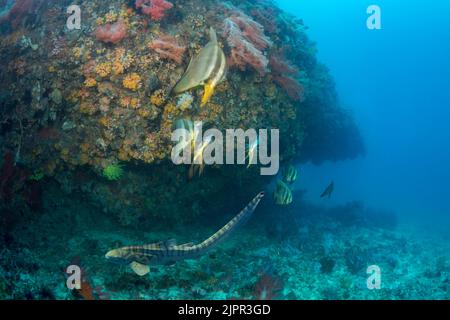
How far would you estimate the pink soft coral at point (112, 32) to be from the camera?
6430 millimetres

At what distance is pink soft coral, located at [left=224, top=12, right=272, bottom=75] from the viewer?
6.81m

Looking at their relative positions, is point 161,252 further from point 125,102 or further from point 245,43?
point 245,43

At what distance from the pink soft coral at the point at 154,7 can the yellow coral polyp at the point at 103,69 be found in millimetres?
1451

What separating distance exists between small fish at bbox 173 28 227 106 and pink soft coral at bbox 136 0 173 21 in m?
4.70

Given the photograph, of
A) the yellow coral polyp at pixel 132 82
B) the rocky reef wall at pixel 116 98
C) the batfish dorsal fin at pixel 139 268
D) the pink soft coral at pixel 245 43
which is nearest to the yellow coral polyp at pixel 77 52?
the rocky reef wall at pixel 116 98

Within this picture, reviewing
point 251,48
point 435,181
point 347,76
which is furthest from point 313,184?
point 347,76

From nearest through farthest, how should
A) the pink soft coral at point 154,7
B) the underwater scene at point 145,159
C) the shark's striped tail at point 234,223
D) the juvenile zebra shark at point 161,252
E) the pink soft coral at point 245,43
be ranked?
the shark's striped tail at point 234,223 < the juvenile zebra shark at point 161,252 < the underwater scene at point 145,159 < the pink soft coral at point 154,7 < the pink soft coral at point 245,43

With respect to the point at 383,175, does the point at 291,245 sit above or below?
above

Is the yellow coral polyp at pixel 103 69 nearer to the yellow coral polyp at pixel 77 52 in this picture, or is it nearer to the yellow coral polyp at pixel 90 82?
the yellow coral polyp at pixel 90 82

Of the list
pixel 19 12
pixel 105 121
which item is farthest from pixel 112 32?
pixel 19 12

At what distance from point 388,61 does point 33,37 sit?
138628mm

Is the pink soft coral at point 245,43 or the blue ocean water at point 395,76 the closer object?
the pink soft coral at point 245,43
